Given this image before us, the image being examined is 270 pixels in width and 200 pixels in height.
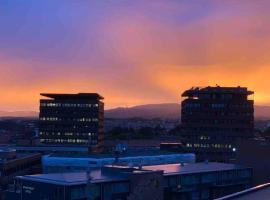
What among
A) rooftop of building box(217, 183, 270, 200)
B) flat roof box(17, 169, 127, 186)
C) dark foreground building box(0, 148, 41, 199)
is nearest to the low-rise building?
dark foreground building box(0, 148, 41, 199)

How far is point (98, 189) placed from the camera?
4391cm

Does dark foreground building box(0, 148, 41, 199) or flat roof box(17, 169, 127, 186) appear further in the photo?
dark foreground building box(0, 148, 41, 199)

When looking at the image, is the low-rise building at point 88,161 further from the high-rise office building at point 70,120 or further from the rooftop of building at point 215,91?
the high-rise office building at point 70,120

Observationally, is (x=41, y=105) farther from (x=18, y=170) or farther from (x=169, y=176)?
(x=169, y=176)

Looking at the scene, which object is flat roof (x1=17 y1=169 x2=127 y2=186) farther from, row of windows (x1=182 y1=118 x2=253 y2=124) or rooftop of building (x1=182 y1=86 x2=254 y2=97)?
rooftop of building (x1=182 y1=86 x2=254 y2=97)

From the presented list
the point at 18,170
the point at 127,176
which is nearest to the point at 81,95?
the point at 18,170

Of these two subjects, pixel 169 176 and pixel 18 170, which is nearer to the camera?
pixel 169 176

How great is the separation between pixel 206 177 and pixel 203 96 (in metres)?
69.2

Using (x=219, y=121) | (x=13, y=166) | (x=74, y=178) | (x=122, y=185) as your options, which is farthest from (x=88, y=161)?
(x=219, y=121)

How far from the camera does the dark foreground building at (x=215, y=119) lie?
119m

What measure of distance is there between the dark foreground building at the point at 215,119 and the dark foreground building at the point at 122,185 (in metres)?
64.4

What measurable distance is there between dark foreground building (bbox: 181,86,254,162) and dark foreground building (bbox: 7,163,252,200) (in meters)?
64.4

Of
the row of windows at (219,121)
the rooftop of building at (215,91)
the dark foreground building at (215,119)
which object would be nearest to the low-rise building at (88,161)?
the dark foreground building at (215,119)

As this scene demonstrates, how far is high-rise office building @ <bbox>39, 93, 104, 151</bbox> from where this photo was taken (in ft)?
481
